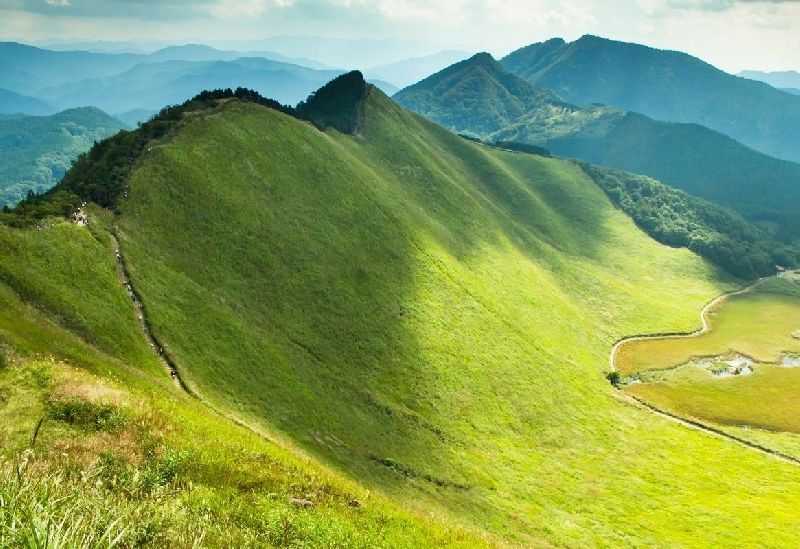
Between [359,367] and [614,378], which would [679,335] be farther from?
[359,367]

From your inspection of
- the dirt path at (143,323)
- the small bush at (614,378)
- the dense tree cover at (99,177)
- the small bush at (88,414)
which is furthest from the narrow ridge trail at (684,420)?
the dense tree cover at (99,177)

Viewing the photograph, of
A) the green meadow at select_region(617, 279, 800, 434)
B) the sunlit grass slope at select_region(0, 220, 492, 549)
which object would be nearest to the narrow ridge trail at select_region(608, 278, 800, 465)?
the green meadow at select_region(617, 279, 800, 434)

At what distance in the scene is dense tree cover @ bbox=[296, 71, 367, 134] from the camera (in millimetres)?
139750

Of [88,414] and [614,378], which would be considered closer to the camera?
[88,414]

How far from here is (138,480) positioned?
67.6 feet

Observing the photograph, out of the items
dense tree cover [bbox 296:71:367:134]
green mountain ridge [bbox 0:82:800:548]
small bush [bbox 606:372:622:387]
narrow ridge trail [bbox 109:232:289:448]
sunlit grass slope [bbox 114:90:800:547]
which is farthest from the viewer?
dense tree cover [bbox 296:71:367:134]

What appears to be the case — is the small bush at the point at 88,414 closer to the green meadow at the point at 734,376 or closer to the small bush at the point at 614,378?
the small bush at the point at 614,378

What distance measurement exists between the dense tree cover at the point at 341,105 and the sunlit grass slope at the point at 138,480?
108m

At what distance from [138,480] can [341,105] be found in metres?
140

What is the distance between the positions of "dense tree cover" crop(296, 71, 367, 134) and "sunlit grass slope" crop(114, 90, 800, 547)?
49.1 feet

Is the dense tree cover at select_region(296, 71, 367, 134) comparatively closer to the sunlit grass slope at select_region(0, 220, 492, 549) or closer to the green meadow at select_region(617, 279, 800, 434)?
the green meadow at select_region(617, 279, 800, 434)

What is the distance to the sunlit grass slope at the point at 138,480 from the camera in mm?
13536

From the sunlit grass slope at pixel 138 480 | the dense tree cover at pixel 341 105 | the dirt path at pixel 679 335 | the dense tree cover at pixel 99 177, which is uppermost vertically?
the dense tree cover at pixel 341 105

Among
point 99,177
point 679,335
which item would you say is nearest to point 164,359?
point 99,177
